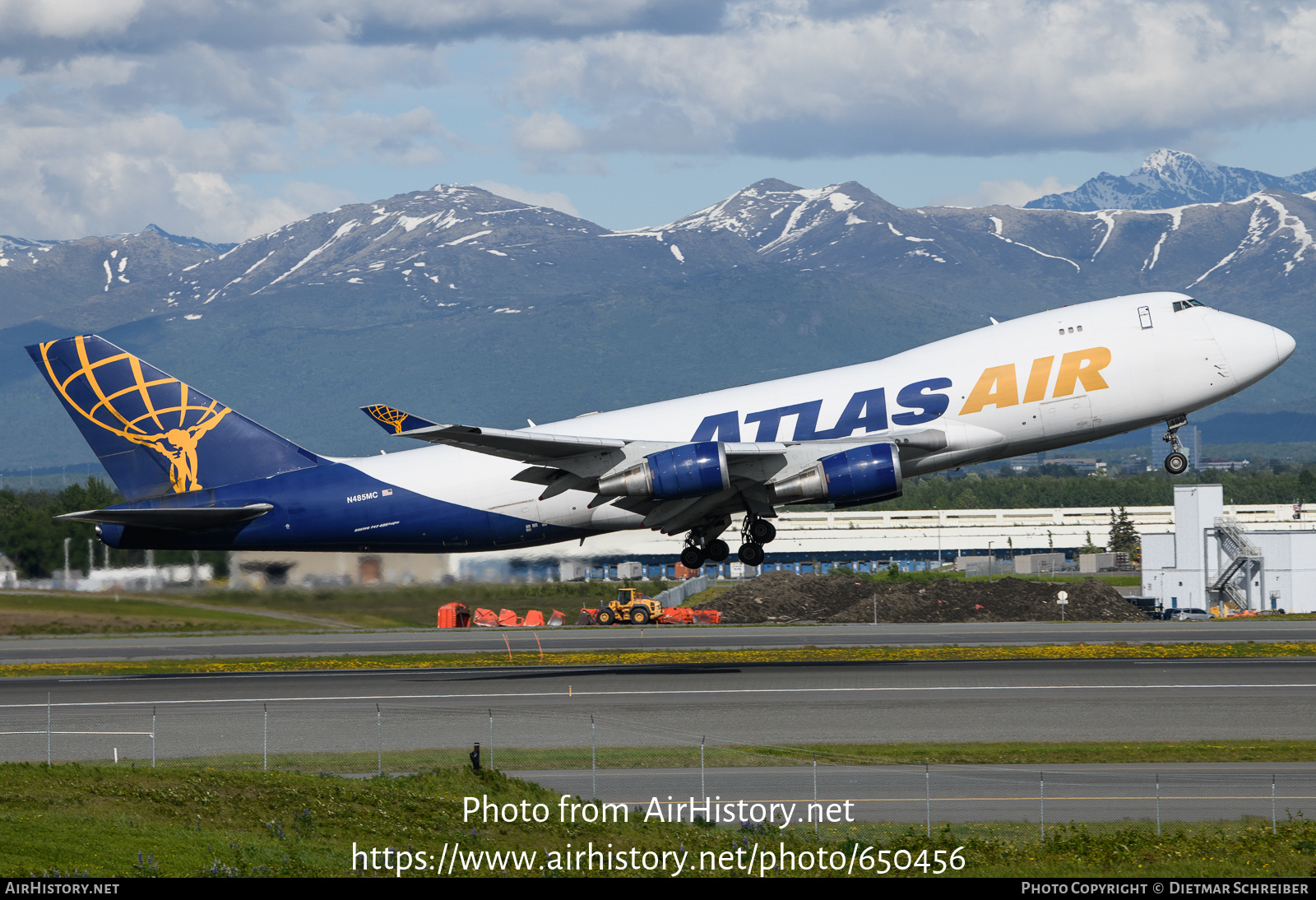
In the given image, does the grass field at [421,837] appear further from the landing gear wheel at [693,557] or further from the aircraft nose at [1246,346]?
the aircraft nose at [1246,346]

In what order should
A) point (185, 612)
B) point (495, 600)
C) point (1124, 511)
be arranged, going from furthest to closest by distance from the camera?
point (1124, 511), point (495, 600), point (185, 612)

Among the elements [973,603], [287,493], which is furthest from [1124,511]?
[287,493]

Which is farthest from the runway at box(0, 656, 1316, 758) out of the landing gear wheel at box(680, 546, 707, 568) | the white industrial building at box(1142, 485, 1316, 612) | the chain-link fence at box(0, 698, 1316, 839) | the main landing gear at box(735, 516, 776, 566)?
the white industrial building at box(1142, 485, 1316, 612)

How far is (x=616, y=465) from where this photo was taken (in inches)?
1499

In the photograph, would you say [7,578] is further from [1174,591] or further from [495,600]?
[1174,591]

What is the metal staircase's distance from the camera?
82500 millimetres

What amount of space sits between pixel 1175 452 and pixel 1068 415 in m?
4.26

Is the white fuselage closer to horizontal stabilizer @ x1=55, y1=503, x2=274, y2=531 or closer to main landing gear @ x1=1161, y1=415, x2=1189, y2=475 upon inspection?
main landing gear @ x1=1161, y1=415, x2=1189, y2=475

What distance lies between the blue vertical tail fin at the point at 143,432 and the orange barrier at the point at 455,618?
15.3 meters

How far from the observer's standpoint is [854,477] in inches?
1428

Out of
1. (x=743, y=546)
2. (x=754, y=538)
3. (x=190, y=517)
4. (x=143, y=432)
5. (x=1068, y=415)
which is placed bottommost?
(x=743, y=546)

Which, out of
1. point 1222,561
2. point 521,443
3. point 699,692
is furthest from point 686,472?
point 1222,561

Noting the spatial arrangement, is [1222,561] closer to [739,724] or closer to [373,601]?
[373,601]
